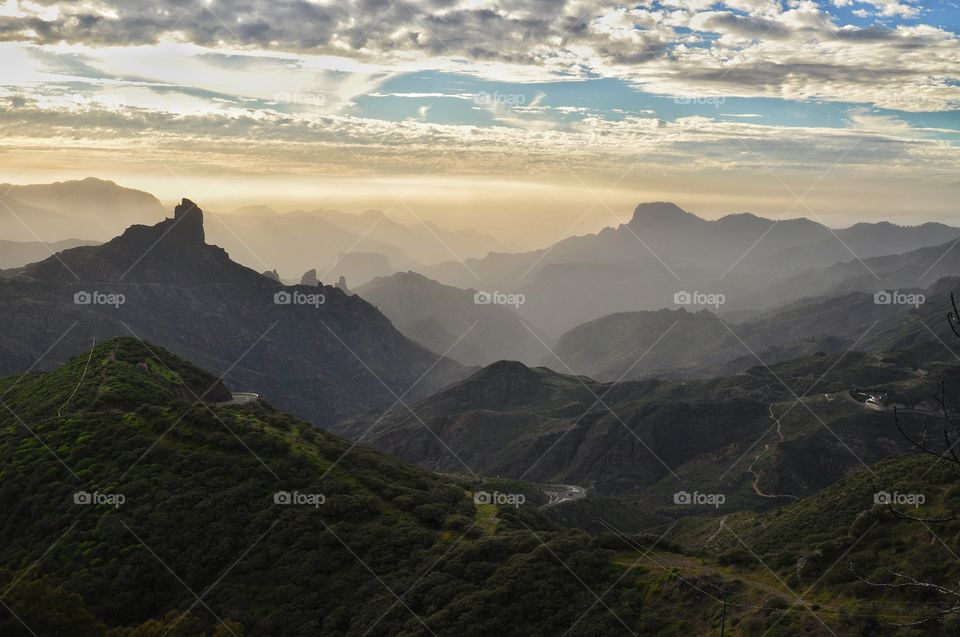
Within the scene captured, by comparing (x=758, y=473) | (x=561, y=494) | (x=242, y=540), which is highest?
(x=242, y=540)

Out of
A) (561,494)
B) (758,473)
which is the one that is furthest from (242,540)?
(758,473)

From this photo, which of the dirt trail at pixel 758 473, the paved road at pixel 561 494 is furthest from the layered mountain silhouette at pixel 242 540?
the dirt trail at pixel 758 473

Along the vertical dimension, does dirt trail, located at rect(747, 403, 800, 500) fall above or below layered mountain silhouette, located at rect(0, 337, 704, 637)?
below

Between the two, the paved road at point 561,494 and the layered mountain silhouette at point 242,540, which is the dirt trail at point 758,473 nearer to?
the paved road at point 561,494

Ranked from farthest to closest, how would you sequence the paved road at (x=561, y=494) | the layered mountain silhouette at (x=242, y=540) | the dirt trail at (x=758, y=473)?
the dirt trail at (x=758, y=473), the paved road at (x=561, y=494), the layered mountain silhouette at (x=242, y=540)

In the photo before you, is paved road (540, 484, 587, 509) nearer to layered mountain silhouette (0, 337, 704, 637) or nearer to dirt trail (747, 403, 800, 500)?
dirt trail (747, 403, 800, 500)

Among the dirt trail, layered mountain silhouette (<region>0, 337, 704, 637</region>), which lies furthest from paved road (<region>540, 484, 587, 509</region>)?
layered mountain silhouette (<region>0, 337, 704, 637</region>)

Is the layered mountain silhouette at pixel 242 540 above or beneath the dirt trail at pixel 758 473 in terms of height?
above

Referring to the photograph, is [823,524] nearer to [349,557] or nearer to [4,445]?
[349,557]

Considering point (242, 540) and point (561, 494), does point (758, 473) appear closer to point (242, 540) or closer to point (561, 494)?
point (561, 494)
